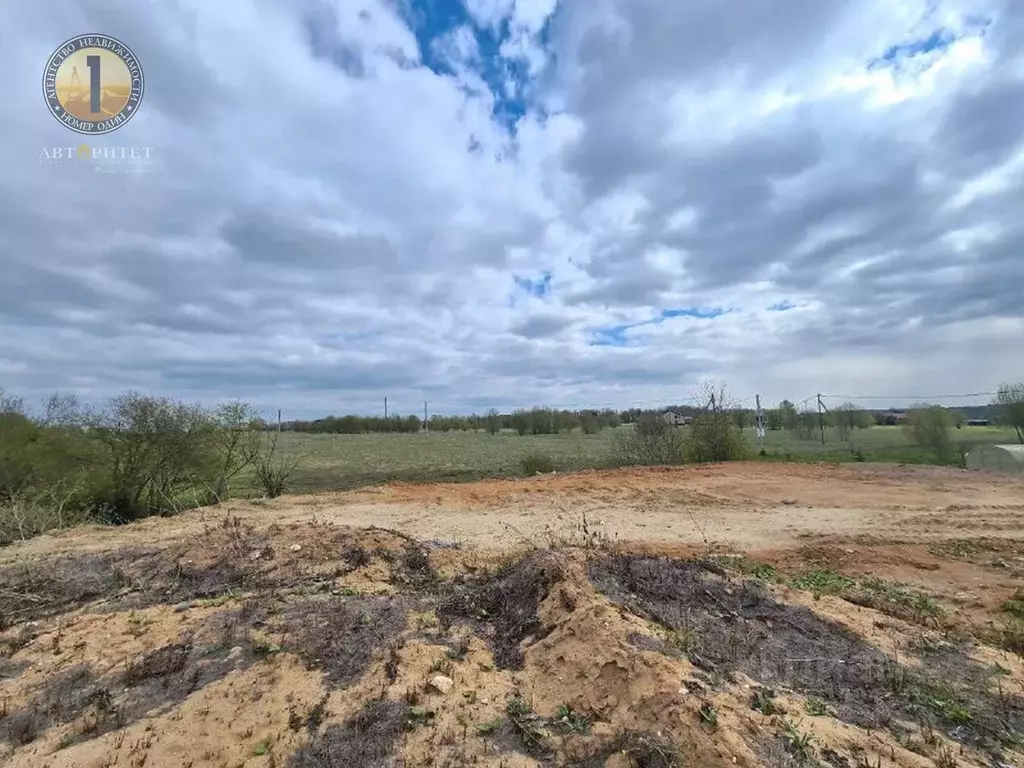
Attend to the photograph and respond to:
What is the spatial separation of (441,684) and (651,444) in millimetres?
18838

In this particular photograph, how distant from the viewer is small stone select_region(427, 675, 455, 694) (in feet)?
14.2

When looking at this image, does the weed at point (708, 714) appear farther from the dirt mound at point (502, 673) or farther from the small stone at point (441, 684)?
the small stone at point (441, 684)

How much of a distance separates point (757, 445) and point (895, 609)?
18402 mm

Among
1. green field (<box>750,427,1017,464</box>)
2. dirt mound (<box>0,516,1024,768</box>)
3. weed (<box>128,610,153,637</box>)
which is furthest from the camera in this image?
green field (<box>750,427,1017,464</box>)

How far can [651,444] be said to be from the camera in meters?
22.3

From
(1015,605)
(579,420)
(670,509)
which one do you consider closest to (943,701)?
(1015,605)

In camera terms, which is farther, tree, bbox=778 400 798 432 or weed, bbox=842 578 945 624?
tree, bbox=778 400 798 432

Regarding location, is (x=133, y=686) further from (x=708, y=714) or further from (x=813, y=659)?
(x=813, y=659)

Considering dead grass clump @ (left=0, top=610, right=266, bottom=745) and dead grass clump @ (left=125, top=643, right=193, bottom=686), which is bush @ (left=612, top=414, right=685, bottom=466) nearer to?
dead grass clump @ (left=0, top=610, right=266, bottom=745)

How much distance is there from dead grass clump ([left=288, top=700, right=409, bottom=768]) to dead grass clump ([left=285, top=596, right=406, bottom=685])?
568mm

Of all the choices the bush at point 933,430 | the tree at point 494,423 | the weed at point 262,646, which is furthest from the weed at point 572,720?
the tree at point 494,423

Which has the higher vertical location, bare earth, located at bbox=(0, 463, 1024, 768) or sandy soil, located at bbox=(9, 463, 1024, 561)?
sandy soil, located at bbox=(9, 463, 1024, 561)

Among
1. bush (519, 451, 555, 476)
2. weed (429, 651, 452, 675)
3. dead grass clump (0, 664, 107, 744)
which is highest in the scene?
bush (519, 451, 555, 476)

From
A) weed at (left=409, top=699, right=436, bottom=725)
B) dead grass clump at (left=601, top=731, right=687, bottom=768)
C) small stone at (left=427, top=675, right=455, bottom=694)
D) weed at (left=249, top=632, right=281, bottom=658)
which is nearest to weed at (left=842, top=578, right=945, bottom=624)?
dead grass clump at (left=601, top=731, right=687, bottom=768)
